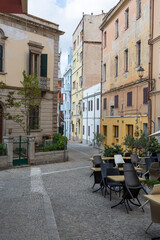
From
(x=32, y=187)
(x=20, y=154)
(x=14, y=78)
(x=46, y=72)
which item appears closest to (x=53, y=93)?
(x=46, y=72)

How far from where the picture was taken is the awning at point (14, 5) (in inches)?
173

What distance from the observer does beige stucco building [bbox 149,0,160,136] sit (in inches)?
733

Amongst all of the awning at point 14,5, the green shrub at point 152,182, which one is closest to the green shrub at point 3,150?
the green shrub at point 152,182

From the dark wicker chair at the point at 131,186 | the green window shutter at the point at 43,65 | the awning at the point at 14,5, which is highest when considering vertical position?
the green window shutter at the point at 43,65

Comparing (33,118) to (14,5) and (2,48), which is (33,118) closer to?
(2,48)

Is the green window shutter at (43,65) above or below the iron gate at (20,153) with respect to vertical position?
above

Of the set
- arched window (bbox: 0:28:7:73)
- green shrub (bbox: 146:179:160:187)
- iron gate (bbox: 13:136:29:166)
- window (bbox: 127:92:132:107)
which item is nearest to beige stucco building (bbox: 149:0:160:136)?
window (bbox: 127:92:132:107)

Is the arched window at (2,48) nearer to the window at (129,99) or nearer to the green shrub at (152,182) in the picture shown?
the window at (129,99)

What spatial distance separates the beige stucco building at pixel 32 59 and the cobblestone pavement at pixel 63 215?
10.7m

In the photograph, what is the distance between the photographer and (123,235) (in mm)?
6180

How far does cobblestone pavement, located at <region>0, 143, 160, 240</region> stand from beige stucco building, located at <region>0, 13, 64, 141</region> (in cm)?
1065

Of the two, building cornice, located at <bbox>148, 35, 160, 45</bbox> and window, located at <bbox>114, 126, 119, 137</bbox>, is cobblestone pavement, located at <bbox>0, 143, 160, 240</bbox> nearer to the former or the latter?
building cornice, located at <bbox>148, 35, 160, 45</bbox>

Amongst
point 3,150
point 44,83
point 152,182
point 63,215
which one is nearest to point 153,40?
point 44,83

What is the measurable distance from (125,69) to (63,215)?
62.6 feet
